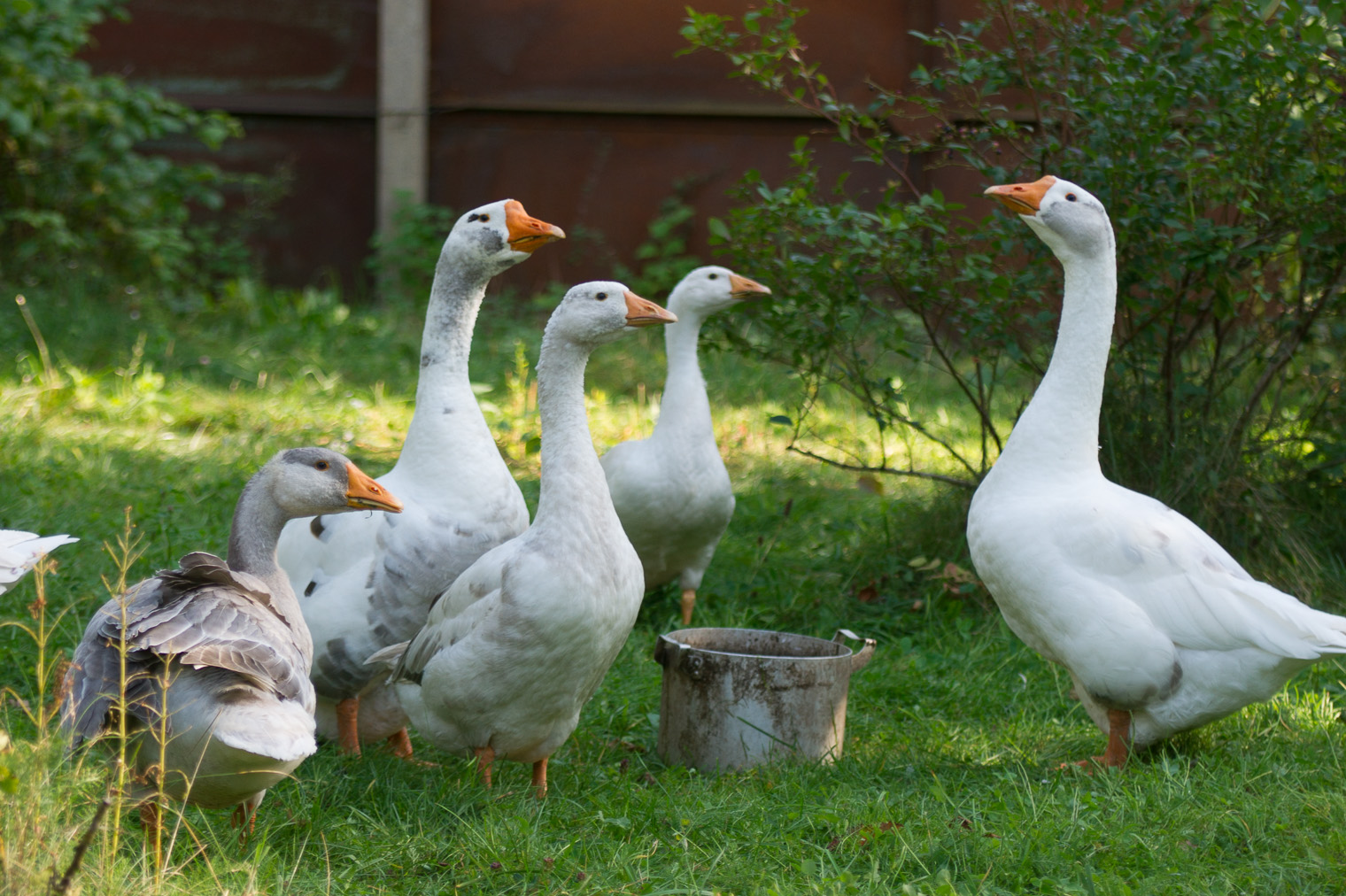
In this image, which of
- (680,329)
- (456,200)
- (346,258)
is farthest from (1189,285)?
(346,258)

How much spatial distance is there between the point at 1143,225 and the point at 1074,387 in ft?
3.90

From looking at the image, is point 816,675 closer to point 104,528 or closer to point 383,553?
point 383,553

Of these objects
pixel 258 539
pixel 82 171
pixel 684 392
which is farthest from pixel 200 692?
pixel 82 171

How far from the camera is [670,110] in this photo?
1033 centimetres

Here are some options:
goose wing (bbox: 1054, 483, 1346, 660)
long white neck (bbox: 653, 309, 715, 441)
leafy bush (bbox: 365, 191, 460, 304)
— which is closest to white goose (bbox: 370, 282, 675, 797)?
goose wing (bbox: 1054, 483, 1346, 660)

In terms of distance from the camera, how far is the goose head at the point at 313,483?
3.32m

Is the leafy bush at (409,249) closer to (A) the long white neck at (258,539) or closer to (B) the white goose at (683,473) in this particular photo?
(B) the white goose at (683,473)

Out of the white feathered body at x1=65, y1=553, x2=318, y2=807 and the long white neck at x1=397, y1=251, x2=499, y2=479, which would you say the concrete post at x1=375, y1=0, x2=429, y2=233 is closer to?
the long white neck at x1=397, y1=251, x2=499, y2=479

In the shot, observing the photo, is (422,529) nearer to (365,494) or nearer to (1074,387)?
(365,494)

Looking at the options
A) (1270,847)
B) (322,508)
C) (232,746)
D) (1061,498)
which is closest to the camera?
(232,746)

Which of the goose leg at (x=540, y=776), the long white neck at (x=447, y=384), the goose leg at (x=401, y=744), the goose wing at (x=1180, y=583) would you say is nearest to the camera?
the goose wing at (x=1180, y=583)

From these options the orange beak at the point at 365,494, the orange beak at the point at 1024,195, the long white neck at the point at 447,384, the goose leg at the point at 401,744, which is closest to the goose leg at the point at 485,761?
the goose leg at the point at 401,744

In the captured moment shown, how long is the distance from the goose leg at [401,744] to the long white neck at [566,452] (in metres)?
1.11

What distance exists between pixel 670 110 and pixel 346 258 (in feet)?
10.2
